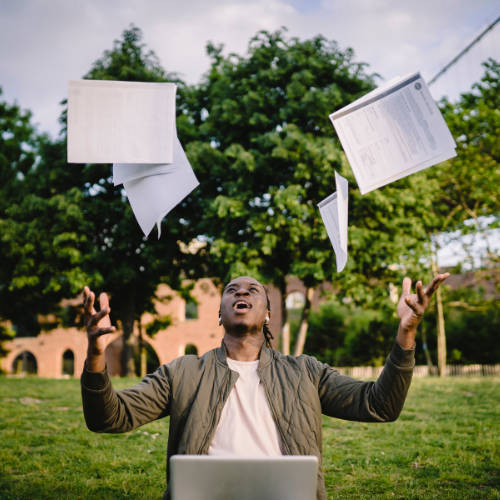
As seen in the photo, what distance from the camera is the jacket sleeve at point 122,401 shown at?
87.0 inches

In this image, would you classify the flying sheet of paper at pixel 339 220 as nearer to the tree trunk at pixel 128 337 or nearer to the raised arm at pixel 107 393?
the raised arm at pixel 107 393

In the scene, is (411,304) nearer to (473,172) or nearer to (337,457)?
(337,457)

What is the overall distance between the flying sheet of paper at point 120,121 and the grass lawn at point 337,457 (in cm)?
316

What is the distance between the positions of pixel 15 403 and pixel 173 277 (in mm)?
8721

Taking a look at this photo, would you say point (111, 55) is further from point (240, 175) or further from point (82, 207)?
point (240, 175)

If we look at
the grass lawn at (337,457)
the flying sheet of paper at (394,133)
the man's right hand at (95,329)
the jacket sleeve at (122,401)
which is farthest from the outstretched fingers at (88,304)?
the grass lawn at (337,457)

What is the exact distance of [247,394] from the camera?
260 cm

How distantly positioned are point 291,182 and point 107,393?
Result: 10976 millimetres

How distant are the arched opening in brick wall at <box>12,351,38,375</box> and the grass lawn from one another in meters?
30.6

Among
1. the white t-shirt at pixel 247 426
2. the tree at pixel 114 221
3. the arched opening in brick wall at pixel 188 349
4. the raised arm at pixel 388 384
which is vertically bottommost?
the arched opening in brick wall at pixel 188 349

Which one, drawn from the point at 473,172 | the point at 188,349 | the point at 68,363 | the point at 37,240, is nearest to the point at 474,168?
the point at 473,172

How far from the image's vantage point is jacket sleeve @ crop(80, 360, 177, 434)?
2.21 m

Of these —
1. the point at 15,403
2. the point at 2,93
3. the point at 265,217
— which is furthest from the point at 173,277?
the point at 2,93

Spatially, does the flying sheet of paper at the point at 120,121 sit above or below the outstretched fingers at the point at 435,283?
above
